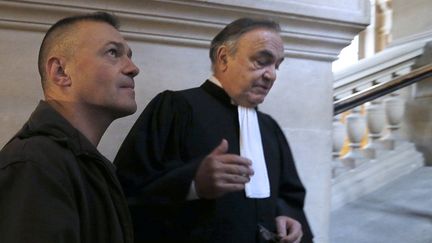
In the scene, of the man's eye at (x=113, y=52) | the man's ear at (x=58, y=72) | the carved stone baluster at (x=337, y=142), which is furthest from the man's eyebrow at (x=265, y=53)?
the carved stone baluster at (x=337, y=142)

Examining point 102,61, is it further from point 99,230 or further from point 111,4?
point 111,4

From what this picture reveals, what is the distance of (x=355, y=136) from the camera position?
413 centimetres

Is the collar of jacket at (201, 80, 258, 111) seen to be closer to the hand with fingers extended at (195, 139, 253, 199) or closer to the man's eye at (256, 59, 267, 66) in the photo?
the man's eye at (256, 59, 267, 66)

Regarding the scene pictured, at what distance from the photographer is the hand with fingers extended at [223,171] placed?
1378mm

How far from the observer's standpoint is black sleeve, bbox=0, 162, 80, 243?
96cm

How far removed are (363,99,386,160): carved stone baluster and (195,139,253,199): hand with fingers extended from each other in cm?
307

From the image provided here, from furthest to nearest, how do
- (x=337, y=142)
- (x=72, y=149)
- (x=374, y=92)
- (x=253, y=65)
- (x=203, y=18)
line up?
1. (x=337, y=142)
2. (x=374, y=92)
3. (x=203, y=18)
4. (x=253, y=65)
5. (x=72, y=149)

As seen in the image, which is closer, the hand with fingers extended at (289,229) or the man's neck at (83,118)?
the man's neck at (83,118)

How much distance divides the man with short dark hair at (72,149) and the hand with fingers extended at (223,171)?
0.26 meters

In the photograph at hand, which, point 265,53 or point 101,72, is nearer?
point 101,72

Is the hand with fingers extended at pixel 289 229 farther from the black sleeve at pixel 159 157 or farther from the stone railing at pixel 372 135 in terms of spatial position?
the stone railing at pixel 372 135

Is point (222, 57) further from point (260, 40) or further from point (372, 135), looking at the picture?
point (372, 135)

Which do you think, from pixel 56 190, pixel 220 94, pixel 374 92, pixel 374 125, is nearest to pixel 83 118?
pixel 56 190

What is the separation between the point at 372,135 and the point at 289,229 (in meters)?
2.84
